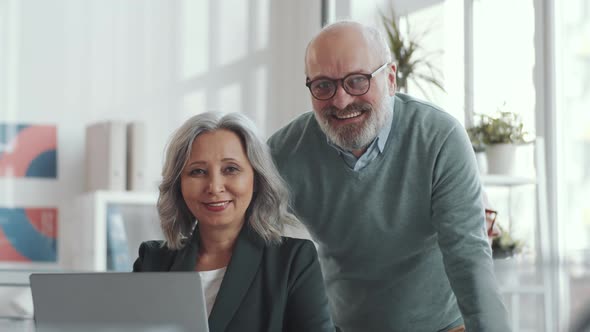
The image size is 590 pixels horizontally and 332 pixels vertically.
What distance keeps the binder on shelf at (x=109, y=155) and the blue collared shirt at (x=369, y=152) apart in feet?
8.06

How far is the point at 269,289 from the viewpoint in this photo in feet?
5.91

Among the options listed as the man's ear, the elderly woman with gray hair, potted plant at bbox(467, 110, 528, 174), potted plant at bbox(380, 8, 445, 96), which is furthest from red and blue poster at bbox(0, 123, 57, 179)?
the man's ear

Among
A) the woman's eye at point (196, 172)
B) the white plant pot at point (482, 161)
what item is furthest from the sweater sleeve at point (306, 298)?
the white plant pot at point (482, 161)

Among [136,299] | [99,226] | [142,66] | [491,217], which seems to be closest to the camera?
[136,299]

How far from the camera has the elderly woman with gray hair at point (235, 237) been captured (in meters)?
1.79

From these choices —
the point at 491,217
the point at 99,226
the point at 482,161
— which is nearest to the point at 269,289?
the point at 491,217

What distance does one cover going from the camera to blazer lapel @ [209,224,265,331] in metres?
1.76

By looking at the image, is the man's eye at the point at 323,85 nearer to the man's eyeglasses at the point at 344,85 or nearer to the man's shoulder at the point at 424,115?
the man's eyeglasses at the point at 344,85

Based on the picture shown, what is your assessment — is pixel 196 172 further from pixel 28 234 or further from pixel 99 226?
pixel 28 234

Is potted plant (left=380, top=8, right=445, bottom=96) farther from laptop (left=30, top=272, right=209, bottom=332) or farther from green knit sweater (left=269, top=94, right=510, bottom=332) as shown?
laptop (left=30, top=272, right=209, bottom=332)

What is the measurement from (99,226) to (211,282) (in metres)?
2.56

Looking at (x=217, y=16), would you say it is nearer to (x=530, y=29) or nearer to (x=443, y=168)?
(x=530, y=29)

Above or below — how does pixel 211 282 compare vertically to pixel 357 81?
below

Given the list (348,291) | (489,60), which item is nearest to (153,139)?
(489,60)
